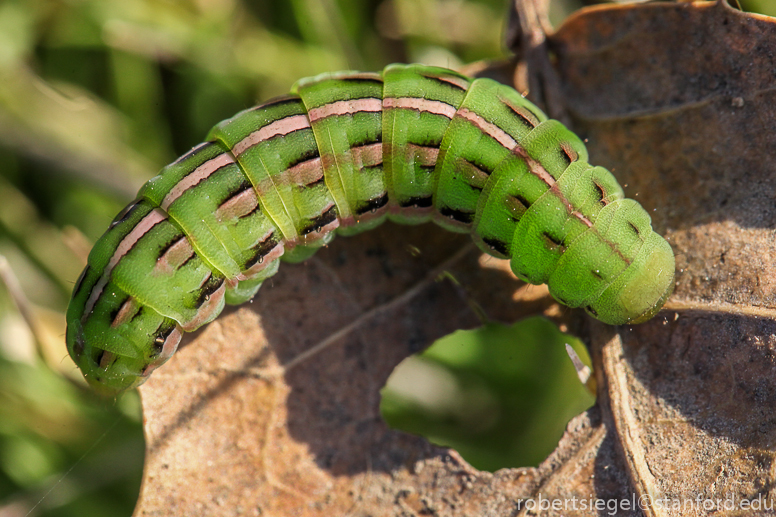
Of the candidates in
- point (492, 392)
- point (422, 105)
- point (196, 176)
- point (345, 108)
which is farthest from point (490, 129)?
point (492, 392)

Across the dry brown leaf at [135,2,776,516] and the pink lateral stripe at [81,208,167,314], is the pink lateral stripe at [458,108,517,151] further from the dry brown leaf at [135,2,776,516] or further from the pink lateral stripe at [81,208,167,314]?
the pink lateral stripe at [81,208,167,314]

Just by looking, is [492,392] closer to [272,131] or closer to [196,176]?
[272,131]

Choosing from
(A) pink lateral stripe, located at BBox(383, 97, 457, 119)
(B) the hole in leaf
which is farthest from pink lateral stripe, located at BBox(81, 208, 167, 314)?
(B) the hole in leaf

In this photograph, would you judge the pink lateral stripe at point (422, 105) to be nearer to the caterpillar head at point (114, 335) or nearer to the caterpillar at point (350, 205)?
the caterpillar at point (350, 205)

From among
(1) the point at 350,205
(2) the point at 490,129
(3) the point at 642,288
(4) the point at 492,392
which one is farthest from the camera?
(4) the point at 492,392

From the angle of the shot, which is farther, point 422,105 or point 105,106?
point 105,106

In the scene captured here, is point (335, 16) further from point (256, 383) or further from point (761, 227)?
point (761, 227)
